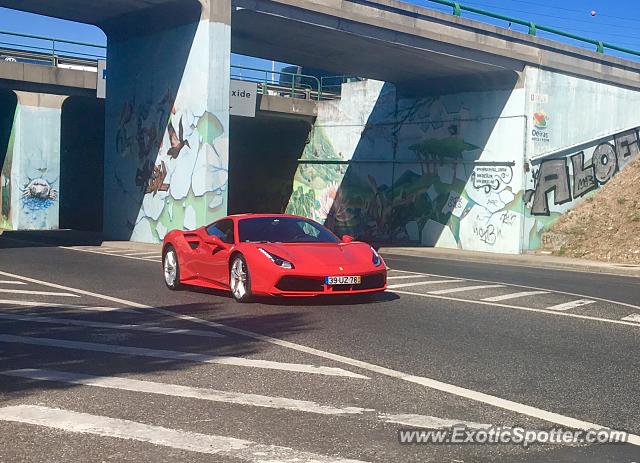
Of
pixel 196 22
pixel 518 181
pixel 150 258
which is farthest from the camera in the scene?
pixel 518 181

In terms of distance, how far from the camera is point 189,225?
2245cm

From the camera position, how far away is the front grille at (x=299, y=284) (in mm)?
10977

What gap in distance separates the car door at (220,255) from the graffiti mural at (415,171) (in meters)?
15.5

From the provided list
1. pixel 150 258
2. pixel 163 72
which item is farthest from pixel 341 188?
pixel 150 258

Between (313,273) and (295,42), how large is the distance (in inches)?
582

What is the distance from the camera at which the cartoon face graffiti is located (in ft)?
108

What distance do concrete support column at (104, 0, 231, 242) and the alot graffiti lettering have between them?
34.0 ft

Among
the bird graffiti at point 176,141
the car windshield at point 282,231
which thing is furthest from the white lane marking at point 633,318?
the bird graffiti at point 176,141

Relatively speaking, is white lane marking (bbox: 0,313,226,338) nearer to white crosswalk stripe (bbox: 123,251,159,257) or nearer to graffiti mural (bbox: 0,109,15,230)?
white crosswalk stripe (bbox: 123,251,159,257)

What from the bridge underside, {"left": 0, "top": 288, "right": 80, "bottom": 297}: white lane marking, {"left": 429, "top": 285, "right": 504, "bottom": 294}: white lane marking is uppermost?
the bridge underside

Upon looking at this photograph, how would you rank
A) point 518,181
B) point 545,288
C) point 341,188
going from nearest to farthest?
point 545,288 → point 518,181 → point 341,188

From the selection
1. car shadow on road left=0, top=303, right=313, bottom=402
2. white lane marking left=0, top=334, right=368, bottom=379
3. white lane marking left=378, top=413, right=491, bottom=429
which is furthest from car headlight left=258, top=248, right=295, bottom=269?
white lane marking left=378, top=413, right=491, bottom=429

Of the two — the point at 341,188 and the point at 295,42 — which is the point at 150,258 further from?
the point at 341,188

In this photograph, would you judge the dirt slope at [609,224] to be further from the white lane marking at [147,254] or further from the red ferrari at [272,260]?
the red ferrari at [272,260]
